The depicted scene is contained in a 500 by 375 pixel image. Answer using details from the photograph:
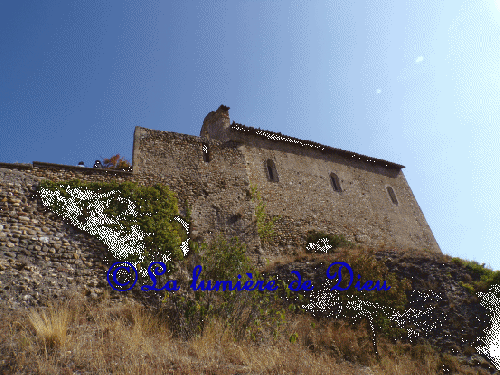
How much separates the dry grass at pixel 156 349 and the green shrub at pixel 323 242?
6334 millimetres

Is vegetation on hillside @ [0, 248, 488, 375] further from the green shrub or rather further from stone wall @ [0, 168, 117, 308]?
the green shrub

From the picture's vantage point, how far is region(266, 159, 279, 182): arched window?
54.5 feet

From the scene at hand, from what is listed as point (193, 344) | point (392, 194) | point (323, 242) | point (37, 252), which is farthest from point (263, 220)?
point (392, 194)

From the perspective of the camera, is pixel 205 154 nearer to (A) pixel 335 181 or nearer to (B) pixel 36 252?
(B) pixel 36 252

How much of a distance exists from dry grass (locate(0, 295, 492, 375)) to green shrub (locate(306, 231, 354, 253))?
6.33 metres

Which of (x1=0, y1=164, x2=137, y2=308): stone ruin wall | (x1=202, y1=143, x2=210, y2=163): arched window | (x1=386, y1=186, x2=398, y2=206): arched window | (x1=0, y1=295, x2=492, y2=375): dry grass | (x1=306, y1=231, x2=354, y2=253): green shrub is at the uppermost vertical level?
(x1=386, y1=186, x2=398, y2=206): arched window

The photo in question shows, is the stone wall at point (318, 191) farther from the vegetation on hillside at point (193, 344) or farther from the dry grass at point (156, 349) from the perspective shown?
the dry grass at point (156, 349)

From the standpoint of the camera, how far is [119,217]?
889cm

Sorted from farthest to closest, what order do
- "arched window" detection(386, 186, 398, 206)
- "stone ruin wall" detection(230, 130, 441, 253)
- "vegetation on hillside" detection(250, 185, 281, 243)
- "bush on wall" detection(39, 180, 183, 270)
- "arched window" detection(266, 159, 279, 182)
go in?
"arched window" detection(386, 186, 398, 206), "arched window" detection(266, 159, 279, 182), "stone ruin wall" detection(230, 130, 441, 253), "vegetation on hillside" detection(250, 185, 281, 243), "bush on wall" detection(39, 180, 183, 270)

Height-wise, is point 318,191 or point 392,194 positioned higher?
point 392,194

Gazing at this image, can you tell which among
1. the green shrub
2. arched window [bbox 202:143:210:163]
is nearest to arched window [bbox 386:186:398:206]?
the green shrub

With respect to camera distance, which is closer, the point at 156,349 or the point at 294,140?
the point at 156,349

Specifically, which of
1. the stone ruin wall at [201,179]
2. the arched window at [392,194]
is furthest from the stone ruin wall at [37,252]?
the arched window at [392,194]

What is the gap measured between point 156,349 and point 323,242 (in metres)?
10.8
